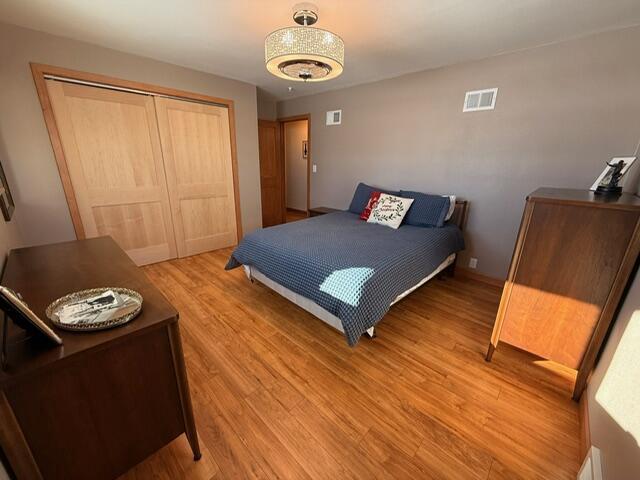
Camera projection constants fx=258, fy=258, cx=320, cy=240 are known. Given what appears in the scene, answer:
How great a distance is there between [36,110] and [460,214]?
13.7 feet

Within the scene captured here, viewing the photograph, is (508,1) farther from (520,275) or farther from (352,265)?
(352,265)

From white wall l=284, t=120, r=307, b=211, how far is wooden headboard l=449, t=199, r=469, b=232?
3.49 metres

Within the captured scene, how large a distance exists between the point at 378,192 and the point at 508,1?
6.07 ft

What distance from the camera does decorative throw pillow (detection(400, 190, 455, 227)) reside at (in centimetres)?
271

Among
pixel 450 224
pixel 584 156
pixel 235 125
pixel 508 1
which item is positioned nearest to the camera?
pixel 508 1

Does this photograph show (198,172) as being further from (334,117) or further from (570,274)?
(570,274)

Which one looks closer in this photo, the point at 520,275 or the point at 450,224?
the point at 520,275

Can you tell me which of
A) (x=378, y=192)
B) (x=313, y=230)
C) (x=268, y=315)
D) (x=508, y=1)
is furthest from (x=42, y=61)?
(x=508, y=1)

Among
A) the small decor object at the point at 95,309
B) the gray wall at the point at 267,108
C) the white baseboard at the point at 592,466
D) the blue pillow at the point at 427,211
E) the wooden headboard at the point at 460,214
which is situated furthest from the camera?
the gray wall at the point at 267,108

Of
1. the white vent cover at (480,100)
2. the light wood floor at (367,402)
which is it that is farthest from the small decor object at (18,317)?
the white vent cover at (480,100)

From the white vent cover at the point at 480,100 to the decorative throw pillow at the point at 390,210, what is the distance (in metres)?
1.09

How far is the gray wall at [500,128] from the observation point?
2.04 m

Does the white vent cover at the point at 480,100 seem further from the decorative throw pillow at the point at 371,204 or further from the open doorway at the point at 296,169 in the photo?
the open doorway at the point at 296,169

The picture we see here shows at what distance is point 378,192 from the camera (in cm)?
316
